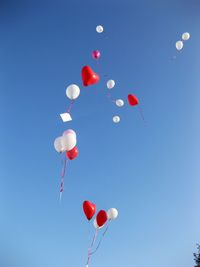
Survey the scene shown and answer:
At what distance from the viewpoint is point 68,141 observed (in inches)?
253

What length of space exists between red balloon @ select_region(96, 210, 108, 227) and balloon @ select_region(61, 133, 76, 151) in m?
2.08

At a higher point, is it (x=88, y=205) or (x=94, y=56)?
(x=94, y=56)

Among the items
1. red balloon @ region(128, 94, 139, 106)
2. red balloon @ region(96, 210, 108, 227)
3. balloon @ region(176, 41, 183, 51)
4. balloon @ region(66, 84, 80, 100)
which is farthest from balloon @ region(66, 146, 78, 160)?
balloon @ region(176, 41, 183, 51)

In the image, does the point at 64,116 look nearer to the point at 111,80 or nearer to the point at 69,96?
the point at 69,96

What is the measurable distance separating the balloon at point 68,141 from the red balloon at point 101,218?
208 cm

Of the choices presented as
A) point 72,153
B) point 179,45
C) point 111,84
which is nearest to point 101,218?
point 72,153

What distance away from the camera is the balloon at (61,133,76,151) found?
6434mm

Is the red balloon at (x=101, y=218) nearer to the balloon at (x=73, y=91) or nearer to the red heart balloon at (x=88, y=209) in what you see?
the red heart balloon at (x=88, y=209)

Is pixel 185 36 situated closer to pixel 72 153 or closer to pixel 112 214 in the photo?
pixel 72 153

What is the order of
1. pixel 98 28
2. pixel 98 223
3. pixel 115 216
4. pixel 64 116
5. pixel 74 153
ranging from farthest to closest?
pixel 98 28 < pixel 115 216 < pixel 98 223 < pixel 74 153 < pixel 64 116

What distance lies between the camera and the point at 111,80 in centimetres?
820

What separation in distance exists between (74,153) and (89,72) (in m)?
2.00

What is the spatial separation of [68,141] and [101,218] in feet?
7.71

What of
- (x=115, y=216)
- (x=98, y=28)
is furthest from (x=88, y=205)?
(x=98, y=28)
